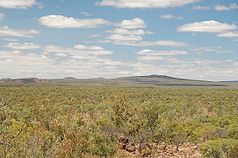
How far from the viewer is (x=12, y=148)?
22.2m

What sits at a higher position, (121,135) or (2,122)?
(2,122)

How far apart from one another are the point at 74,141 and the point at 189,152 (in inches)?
939

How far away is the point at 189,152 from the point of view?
50219mm

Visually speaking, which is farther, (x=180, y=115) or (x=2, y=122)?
(x=180, y=115)

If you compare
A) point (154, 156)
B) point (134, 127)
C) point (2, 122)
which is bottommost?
point (154, 156)

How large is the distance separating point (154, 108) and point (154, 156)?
5761mm

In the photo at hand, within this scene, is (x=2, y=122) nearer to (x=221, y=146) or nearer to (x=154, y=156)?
(x=221, y=146)

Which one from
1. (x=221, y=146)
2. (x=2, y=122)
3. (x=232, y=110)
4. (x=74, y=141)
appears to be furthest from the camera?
(x=232, y=110)

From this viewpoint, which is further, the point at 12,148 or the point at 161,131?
the point at 161,131

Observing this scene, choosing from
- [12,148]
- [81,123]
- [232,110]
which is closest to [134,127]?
[81,123]

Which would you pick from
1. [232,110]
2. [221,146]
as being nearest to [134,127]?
[221,146]

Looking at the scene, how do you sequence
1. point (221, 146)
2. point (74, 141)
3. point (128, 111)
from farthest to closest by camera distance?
point (128, 111)
point (221, 146)
point (74, 141)

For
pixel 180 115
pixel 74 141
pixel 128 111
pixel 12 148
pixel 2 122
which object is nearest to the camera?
pixel 2 122

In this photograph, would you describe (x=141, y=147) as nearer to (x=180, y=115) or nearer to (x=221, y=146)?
(x=221, y=146)
